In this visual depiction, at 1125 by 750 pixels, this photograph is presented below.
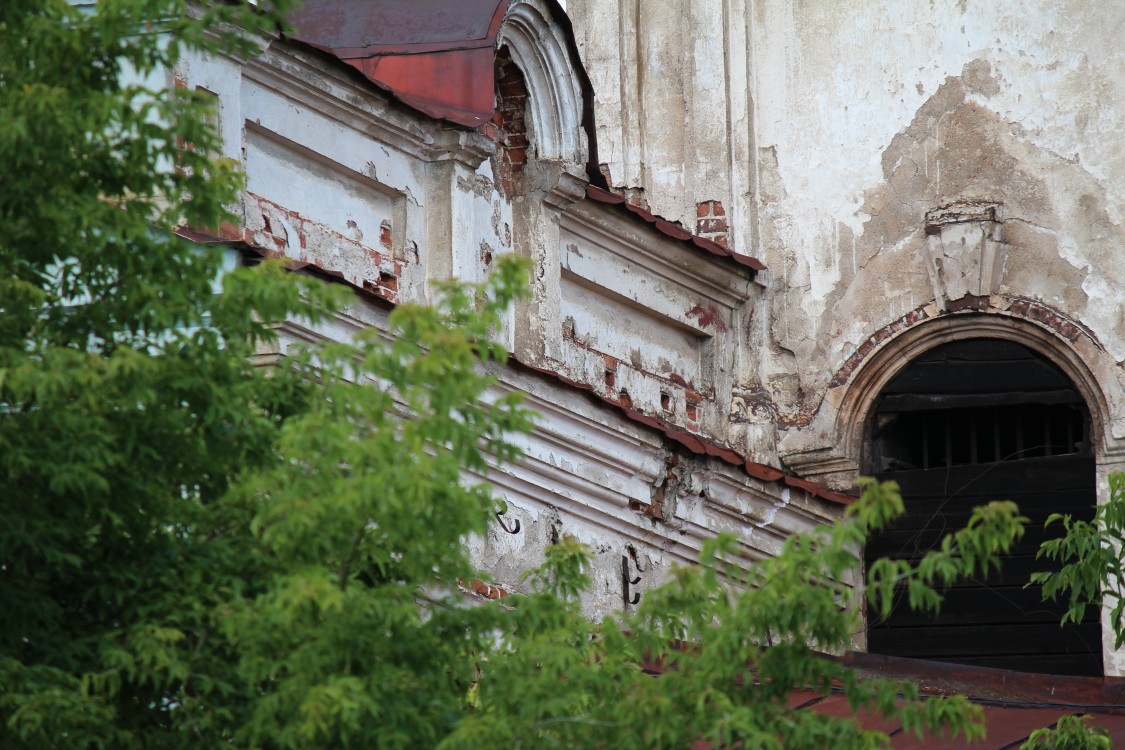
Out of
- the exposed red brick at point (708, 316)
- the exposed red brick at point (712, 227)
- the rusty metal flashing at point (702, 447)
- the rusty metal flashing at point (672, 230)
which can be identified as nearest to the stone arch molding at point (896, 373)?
the rusty metal flashing at point (702, 447)

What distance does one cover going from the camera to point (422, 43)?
13.4 meters

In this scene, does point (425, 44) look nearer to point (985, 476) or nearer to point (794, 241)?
point (794, 241)

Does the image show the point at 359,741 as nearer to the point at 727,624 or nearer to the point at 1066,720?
the point at 727,624

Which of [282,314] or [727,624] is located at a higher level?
[282,314]

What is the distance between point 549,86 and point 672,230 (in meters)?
1.38

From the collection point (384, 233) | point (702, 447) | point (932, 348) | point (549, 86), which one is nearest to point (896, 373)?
point (932, 348)

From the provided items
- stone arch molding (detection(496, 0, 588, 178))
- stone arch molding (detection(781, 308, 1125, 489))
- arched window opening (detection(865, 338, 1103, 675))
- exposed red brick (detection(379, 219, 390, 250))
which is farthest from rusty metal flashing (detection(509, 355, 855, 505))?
stone arch molding (detection(496, 0, 588, 178))

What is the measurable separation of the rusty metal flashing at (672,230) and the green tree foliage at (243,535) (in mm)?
6395

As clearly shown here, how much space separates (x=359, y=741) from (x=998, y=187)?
361 inches

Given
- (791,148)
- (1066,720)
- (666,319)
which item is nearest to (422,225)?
(666,319)

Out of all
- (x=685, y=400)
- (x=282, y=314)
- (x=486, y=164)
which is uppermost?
(x=486, y=164)

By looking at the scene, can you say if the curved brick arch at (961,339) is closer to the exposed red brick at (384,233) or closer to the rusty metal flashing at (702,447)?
the rusty metal flashing at (702,447)

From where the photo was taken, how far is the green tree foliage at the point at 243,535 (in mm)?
6797

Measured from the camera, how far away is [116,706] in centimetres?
722
